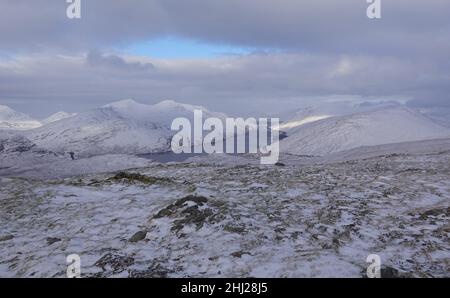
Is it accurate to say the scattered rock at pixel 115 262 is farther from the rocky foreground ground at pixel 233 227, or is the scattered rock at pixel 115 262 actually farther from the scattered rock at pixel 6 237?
the scattered rock at pixel 6 237

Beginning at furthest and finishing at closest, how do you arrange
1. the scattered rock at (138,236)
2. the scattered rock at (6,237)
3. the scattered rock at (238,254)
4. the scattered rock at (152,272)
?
the scattered rock at (6,237)
the scattered rock at (138,236)
the scattered rock at (238,254)
the scattered rock at (152,272)

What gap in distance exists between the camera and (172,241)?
12148mm

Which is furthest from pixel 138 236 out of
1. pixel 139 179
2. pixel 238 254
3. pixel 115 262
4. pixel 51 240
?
pixel 139 179

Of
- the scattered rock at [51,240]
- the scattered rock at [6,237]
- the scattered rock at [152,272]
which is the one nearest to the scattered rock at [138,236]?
the scattered rock at [152,272]

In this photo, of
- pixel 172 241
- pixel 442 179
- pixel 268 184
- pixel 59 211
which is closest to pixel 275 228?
pixel 172 241

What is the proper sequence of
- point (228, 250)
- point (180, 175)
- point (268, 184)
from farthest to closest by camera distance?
point (180, 175)
point (268, 184)
point (228, 250)

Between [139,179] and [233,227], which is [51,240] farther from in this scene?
[139,179]

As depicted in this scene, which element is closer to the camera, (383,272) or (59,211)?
(383,272)

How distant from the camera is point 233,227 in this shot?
12.8 m

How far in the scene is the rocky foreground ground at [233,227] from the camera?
412 inches

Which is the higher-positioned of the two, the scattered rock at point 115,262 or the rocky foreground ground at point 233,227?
the rocky foreground ground at point 233,227
